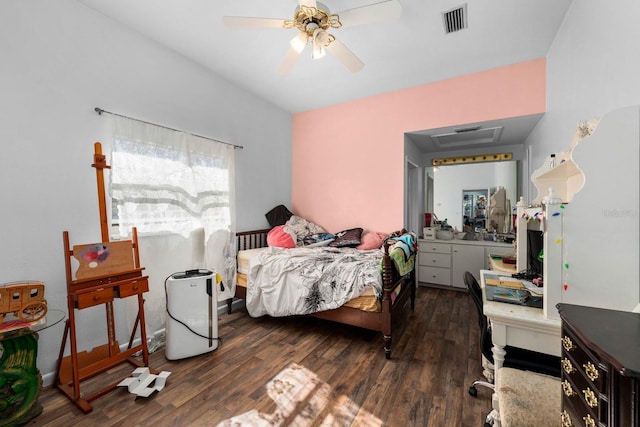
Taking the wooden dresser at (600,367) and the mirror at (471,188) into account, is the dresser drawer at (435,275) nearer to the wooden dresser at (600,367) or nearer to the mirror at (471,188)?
the mirror at (471,188)

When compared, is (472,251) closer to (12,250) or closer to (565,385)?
(565,385)

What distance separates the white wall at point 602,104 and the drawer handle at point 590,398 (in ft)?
1.63

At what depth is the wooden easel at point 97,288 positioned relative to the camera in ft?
5.45

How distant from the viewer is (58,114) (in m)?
1.91

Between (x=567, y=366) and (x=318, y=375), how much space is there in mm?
1587

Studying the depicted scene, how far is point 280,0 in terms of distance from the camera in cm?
199

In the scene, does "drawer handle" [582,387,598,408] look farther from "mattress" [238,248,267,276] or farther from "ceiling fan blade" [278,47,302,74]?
"mattress" [238,248,267,276]

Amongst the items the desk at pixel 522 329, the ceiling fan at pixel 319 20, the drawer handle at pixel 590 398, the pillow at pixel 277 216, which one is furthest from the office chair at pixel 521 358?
the pillow at pixel 277 216

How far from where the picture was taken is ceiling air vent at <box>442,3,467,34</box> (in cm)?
204

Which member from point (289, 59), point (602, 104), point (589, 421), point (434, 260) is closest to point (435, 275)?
point (434, 260)

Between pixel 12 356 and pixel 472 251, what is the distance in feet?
15.4

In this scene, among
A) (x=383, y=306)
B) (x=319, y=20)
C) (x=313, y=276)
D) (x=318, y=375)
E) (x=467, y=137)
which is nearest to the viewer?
(x=319, y=20)

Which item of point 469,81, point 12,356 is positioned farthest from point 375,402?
point 469,81

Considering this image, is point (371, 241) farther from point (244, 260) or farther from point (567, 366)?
point (567, 366)
